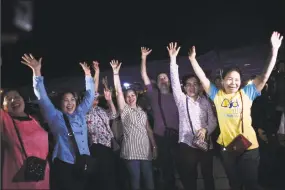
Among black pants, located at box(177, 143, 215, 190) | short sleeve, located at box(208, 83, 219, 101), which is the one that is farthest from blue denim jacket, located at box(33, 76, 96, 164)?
short sleeve, located at box(208, 83, 219, 101)

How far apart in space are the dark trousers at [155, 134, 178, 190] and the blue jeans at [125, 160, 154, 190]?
0.65ft

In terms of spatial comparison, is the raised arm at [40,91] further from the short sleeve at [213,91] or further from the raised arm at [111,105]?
the short sleeve at [213,91]

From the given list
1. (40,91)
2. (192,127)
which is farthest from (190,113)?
(40,91)

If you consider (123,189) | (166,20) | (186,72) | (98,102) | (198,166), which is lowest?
(123,189)

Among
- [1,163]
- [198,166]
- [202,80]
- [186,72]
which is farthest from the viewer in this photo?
[186,72]

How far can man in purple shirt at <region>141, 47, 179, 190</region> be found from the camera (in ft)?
13.3

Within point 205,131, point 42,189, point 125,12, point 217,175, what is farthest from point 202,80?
point 42,189

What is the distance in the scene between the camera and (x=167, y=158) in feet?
13.4

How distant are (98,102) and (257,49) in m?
2.07

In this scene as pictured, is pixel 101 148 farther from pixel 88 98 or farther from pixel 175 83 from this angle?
pixel 175 83

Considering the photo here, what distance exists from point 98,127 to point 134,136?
1.35 ft

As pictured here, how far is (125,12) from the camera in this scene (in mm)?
4465

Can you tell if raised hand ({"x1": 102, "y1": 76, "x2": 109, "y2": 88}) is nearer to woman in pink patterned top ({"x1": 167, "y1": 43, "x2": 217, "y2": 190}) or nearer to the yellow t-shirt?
woman in pink patterned top ({"x1": 167, "y1": 43, "x2": 217, "y2": 190})

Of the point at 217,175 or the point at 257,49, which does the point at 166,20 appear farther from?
the point at 217,175
